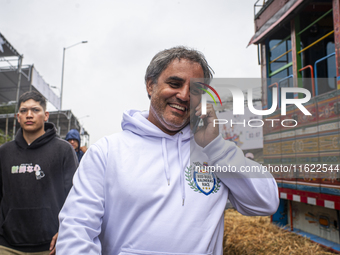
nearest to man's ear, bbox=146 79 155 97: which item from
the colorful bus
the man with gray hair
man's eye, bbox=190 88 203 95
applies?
the man with gray hair

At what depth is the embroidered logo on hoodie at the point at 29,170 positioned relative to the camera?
2861 millimetres

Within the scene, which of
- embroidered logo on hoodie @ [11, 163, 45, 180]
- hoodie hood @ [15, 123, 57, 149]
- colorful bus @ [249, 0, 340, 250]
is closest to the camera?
embroidered logo on hoodie @ [11, 163, 45, 180]

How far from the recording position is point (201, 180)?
1.66 m

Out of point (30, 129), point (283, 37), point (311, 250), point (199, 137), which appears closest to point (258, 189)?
point (199, 137)

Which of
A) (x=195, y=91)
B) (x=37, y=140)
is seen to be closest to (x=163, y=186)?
(x=195, y=91)

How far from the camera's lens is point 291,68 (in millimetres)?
5992

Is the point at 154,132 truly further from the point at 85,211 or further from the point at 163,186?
the point at 85,211

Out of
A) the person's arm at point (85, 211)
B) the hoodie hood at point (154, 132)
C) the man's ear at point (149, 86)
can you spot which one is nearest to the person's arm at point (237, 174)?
the hoodie hood at point (154, 132)

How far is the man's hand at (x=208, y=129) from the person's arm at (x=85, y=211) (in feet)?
1.89

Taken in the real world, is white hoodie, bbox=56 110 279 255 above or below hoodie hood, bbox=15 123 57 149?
below

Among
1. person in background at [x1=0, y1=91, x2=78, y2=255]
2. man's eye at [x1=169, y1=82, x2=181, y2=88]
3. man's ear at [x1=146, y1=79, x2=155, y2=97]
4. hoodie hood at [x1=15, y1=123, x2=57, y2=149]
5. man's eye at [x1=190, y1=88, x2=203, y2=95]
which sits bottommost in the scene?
person in background at [x1=0, y1=91, x2=78, y2=255]

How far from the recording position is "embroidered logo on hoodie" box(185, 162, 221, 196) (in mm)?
1622

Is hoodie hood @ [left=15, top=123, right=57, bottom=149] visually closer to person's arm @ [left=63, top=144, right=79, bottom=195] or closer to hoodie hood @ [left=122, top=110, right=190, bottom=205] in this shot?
person's arm @ [left=63, top=144, right=79, bottom=195]

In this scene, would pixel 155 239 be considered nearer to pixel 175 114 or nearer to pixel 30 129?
pixel 175 114
